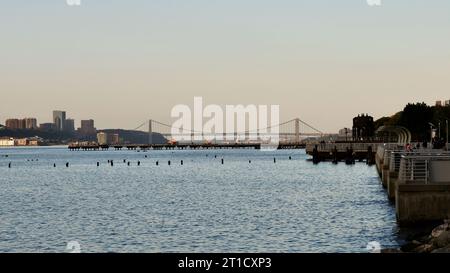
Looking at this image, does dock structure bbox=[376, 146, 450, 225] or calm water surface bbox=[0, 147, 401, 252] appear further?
calm water surface bbox=[0, 147, 401, 252]

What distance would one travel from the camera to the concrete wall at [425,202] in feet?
114

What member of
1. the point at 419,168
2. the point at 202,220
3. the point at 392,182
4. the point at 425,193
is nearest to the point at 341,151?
the point at 392,182

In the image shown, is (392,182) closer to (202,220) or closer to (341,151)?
(202,220)

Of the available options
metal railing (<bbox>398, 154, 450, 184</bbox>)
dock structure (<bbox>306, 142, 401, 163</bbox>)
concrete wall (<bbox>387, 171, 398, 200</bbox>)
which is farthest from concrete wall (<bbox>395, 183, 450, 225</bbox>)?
dock structure (<bbox>306, 142, 401, 163</bbox>)

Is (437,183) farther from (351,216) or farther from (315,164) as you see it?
(315,164)

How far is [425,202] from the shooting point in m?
35.1

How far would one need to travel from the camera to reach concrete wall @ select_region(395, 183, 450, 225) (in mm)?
34844

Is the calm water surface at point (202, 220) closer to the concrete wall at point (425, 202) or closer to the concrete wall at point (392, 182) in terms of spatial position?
the concrete wall at point (392, 182)

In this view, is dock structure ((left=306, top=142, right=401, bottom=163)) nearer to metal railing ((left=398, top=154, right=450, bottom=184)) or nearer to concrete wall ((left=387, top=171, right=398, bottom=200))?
concrete wall ((left=387, top=171, right=398, bottom=200))

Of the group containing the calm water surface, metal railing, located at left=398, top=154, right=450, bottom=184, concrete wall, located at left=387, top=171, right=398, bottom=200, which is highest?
metal railing, located at left=398, top=154, right=450, bottom=184

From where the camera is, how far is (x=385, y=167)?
234ft

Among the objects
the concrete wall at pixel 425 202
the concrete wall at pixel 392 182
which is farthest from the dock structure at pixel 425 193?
the concrete wall at pixel 392 182

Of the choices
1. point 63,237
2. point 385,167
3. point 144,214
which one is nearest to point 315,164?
point 385,167
